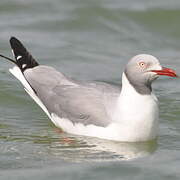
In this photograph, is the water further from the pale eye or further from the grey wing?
the pale eye

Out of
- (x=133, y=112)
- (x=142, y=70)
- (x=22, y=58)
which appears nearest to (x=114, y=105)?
(x=133, y=112)

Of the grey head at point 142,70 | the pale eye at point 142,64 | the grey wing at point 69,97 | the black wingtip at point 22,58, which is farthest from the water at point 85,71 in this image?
the pale eye at point 142,64

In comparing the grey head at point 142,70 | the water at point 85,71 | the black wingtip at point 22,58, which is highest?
the grey head at point 142,70

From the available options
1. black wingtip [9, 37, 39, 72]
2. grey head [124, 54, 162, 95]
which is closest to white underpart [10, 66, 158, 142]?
grey head [124, 54, 162, 95]

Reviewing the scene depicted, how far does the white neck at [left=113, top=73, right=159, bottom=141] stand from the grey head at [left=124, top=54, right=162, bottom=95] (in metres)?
0.09

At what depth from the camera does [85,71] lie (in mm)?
11719

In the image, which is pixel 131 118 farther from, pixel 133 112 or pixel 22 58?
pixel 22 58

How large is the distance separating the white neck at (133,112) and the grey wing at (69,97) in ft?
0.57

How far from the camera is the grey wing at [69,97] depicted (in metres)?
8.95

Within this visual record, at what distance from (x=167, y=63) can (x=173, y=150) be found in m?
3.58

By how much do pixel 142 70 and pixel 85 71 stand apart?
3.15 metres

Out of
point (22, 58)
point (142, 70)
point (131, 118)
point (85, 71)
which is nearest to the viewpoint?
point (142, 70)

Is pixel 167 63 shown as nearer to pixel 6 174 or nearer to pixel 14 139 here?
pixel 14 139

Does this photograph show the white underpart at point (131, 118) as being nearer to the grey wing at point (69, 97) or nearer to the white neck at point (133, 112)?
the white neck at point (133, 112)
